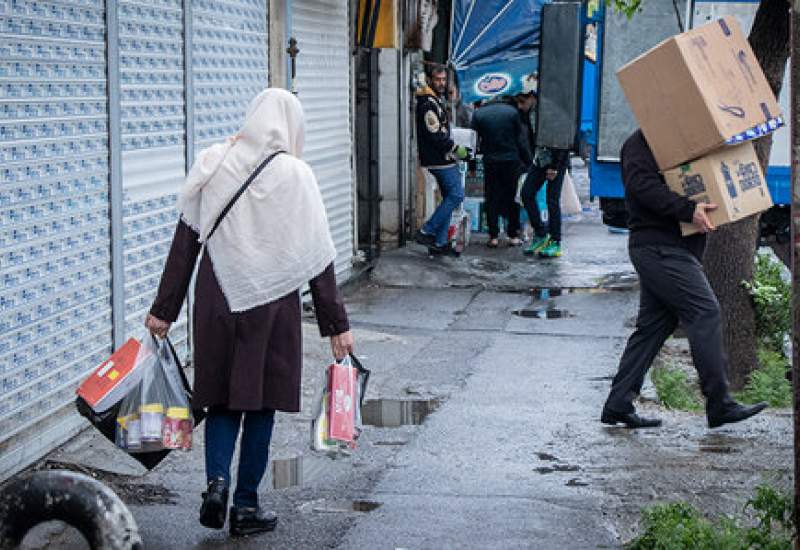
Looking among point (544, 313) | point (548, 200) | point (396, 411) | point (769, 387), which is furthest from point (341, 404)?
point (548, 200)

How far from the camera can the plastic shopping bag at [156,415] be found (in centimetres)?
560

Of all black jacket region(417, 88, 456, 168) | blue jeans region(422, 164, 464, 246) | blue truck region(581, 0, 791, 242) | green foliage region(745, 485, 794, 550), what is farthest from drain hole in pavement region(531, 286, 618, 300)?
green foliage region(745, 485, 794, 550)

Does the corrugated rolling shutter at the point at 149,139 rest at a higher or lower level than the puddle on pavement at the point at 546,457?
higher

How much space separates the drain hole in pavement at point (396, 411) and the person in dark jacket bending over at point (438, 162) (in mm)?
6280

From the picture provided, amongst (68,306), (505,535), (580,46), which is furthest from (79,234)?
(580,46)

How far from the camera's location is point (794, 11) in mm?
4371

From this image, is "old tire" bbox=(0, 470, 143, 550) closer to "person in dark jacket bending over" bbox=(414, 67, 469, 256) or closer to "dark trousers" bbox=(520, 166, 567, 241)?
"person in dark jacket bending over" bbox=(414, 67, 469, 256)

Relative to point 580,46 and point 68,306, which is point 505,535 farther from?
point 580,46

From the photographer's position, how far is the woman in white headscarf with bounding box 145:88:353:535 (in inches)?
221

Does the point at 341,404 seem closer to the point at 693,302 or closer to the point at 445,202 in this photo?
the point at 693,302

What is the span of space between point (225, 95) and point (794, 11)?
19.7ft

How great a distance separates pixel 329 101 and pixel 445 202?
2350 mm

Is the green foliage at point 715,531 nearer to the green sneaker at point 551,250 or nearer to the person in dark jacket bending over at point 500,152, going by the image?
the green sneaker at point 551,250

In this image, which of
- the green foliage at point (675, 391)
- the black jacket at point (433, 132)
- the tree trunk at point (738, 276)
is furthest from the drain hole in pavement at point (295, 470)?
the black jacket at point (433, 132)
